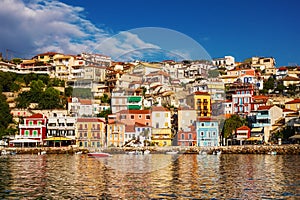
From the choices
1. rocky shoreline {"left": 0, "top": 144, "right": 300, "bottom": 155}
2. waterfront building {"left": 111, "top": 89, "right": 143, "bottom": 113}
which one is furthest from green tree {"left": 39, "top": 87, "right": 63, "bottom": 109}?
waterfront building {"left": 111, "top": 89, "right": 143, "bottom": 113}

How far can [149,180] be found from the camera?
15.8 meters

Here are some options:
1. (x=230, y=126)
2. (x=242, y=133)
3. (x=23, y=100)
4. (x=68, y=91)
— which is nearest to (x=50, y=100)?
(x=23, y=100)

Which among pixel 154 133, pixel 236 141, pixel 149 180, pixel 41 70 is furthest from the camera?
pixel 41 70

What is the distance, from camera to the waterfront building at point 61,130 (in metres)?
47.5

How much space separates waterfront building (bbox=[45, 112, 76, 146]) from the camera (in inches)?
1871

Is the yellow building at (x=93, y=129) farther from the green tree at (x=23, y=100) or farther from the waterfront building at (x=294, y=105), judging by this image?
the waterfront building at (x=294, y=105)

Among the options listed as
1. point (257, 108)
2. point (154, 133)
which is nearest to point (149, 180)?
point (154, 133)

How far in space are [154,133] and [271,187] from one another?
6.38 m

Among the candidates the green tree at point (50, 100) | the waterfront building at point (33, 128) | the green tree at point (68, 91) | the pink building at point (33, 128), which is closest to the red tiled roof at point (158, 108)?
the waterfront building at point (33, 128)

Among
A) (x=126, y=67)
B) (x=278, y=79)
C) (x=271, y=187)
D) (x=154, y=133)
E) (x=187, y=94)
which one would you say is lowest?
(x=271, y=187)

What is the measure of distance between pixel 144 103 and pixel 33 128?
39.9 m

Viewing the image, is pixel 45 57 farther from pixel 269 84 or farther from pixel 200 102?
pixel 200 102

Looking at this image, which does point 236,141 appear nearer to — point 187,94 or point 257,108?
point 257,108

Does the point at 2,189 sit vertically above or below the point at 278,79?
below
